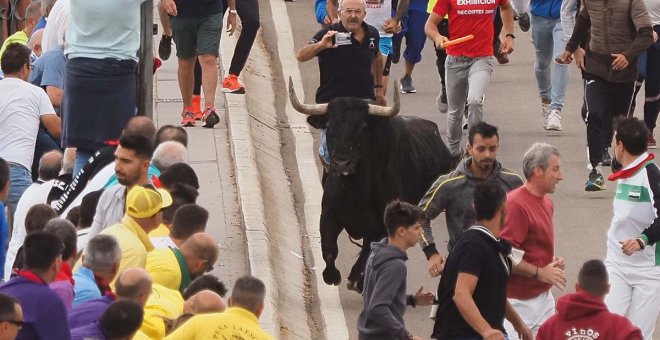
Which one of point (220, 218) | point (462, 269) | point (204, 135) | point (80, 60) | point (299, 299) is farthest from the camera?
point (204, 135)

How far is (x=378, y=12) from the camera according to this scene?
18297 mm

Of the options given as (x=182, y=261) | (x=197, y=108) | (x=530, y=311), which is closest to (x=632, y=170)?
(x=530, y=311)

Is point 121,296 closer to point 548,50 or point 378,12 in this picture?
point 378,12

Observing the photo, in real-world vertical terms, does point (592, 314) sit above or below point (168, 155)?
above

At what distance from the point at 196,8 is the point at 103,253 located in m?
7.66

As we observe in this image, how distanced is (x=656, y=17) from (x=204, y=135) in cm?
442

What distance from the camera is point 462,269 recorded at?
32.4ft

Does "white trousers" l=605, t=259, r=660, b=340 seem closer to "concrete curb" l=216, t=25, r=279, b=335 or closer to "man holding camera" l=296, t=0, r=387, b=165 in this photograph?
"concrete curb" l=216, t=25, r=279, b=335

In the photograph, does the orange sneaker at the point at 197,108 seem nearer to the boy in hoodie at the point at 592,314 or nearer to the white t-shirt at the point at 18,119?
the white t-shirt at the point at 18,119

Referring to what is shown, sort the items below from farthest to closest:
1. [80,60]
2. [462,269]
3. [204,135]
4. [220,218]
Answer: [204,135] → [220,218] → [80,60] → [462,269]

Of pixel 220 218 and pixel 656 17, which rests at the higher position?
pixel 656 17

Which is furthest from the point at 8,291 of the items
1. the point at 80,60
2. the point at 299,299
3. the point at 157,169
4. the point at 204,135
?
the point at 204,135

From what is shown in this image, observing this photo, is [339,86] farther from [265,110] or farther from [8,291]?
[8,291]

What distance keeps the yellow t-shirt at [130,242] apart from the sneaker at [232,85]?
7.94 metres
